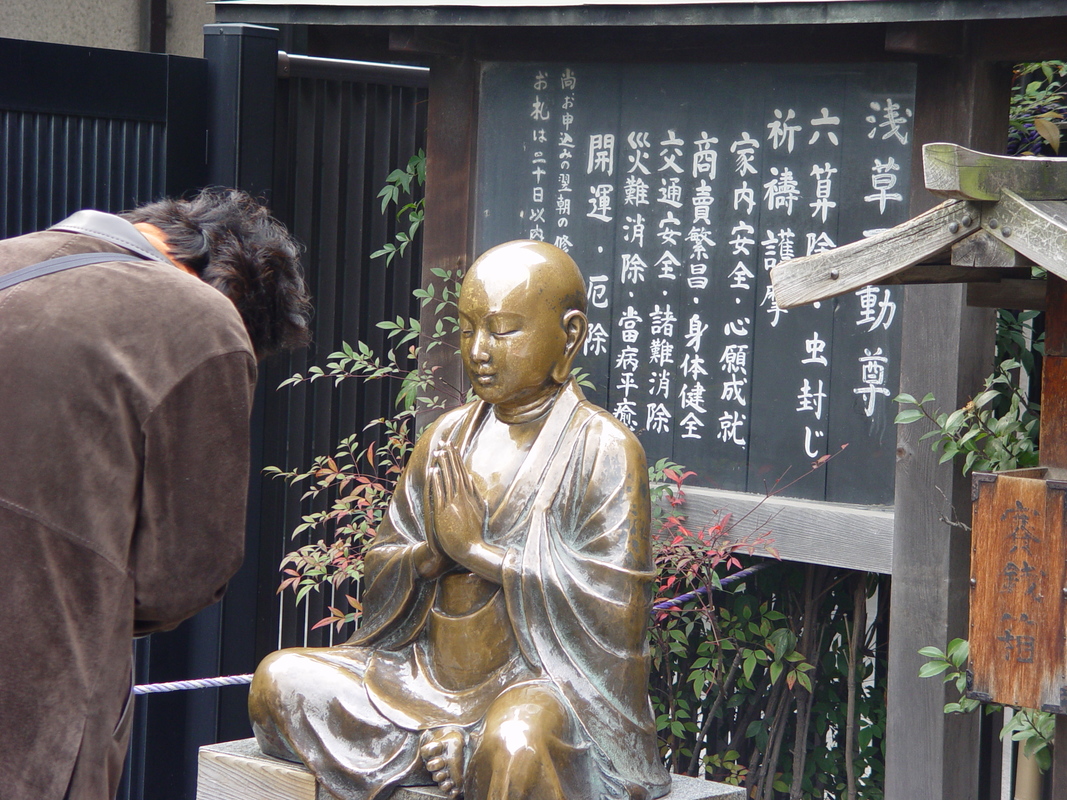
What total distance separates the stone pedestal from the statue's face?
1.04 metres

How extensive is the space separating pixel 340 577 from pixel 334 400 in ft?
2.70

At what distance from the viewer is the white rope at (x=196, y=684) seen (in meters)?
4.27

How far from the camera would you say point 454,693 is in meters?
3.29

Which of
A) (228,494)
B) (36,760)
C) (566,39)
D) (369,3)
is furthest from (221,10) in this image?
(36,760)

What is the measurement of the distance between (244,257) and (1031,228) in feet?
5.20

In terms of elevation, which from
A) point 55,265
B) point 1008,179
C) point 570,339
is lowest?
point 570,339

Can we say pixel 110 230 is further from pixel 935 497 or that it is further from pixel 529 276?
pixel 935 497

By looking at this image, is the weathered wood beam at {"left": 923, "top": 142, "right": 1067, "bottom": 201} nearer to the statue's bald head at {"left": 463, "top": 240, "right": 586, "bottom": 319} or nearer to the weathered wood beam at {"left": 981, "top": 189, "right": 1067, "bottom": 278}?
the weathered wood beam at {"left": 981, "top": 189, "right": 1067, "bottom": 278}

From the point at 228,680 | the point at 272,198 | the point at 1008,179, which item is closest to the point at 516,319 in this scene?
the point at 1008,179

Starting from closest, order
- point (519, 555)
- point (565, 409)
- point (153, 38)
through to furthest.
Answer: point (519, 555) < point (565, 409) < point (153, 38)

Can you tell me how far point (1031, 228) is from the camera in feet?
8.63

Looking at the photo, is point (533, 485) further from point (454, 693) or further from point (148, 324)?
point (148, 324)

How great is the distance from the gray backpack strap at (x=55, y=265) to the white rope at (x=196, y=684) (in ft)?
8.30

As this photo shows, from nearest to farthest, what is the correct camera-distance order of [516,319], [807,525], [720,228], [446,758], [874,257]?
[874,257] < [446,758] < [516,319] < [807,525] < [720,228]
